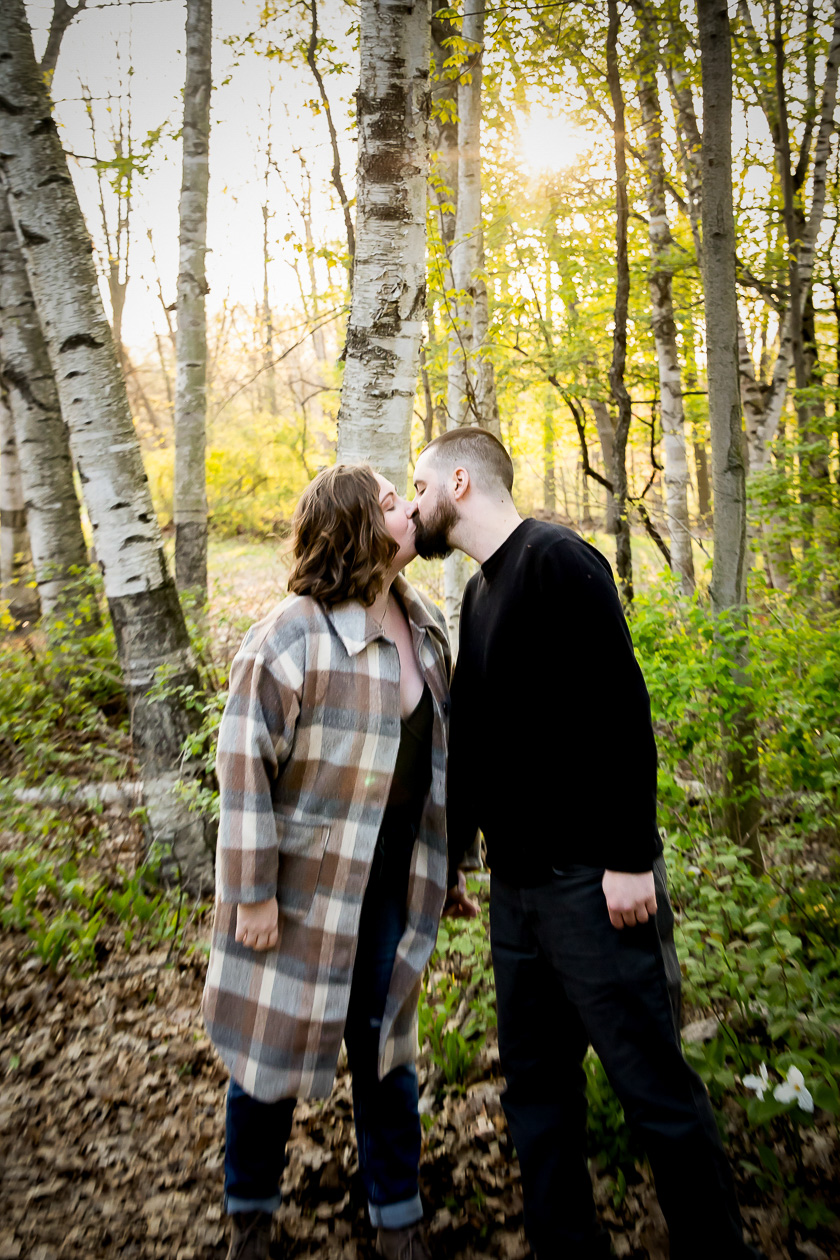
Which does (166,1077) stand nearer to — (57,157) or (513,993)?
(513,993)

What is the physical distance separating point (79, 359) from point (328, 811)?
3.07 m

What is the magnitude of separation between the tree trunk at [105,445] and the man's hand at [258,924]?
6.51ft

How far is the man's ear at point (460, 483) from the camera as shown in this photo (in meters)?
2.07

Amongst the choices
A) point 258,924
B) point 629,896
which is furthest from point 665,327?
point 258,924

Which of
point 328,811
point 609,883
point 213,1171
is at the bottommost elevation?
point 213,1171

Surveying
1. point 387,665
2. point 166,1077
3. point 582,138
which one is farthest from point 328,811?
point 582,138

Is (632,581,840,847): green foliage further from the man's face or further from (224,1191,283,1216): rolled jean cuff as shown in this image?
(224,1191,283,1216): rolled jean cuff

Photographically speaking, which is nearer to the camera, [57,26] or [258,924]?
[258,924]

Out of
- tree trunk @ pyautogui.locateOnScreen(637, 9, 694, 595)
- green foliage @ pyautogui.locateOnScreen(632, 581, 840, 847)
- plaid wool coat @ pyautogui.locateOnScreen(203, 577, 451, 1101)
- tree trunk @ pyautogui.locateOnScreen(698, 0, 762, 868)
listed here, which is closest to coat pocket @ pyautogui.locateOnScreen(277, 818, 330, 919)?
plaid wool coat @ pyautogui.locateOnScreen(203, 577, 451, 1101)

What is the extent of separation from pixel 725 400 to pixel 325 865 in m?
3.04

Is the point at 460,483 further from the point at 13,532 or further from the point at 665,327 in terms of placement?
the point at 13,532

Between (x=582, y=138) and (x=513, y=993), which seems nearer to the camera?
(x=513, y=993)

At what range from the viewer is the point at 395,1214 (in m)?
2.00

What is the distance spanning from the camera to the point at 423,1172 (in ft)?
7.43
